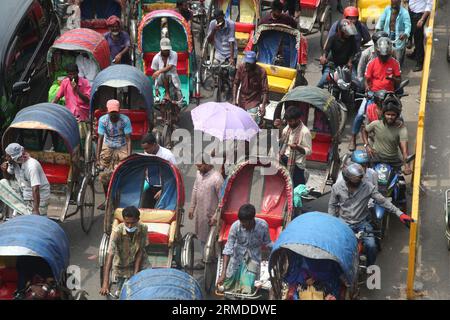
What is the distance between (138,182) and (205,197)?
0.96 meters

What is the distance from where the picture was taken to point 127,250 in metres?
13.3

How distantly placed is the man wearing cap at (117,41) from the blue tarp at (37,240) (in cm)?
536

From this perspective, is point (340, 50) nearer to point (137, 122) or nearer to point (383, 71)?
point (383, 71)

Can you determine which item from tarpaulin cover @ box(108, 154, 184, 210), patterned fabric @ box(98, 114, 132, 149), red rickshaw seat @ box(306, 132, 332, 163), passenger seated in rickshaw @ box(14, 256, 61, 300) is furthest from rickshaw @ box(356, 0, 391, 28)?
passenger seated in rickshaw @ box(14, 256, 61, 300)

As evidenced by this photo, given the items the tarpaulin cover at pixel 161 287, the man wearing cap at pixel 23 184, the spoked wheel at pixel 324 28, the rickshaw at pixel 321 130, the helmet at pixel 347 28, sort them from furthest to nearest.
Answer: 1. the spoked wheel at pixel 324 28
2. the helmet at pixel 347 28
3. the rickshaw at pixel 321 130
4. the man wearing cap at pixel 23 184
5. the tarpaulin cover at pixel 161 287

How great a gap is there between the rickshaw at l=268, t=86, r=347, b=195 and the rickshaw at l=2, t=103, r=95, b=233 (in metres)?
2.82

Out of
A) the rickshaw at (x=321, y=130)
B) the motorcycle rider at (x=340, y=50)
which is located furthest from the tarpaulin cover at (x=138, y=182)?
the motorcycle rider at (x=340, y=50)

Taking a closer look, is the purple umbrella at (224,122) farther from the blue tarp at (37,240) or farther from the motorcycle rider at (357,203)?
the blue tarp at (37,240)

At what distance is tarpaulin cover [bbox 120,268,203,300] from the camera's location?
11602 millimetres

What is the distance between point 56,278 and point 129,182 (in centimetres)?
Answer: 214

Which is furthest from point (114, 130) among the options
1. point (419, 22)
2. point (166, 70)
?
point (419, 22)

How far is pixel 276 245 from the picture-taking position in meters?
12.6

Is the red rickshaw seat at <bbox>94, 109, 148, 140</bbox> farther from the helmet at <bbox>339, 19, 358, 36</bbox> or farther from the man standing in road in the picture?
the helmet at <bbox>339, 19, 358, 36</bbox>

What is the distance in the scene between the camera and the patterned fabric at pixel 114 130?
50.6 feet
